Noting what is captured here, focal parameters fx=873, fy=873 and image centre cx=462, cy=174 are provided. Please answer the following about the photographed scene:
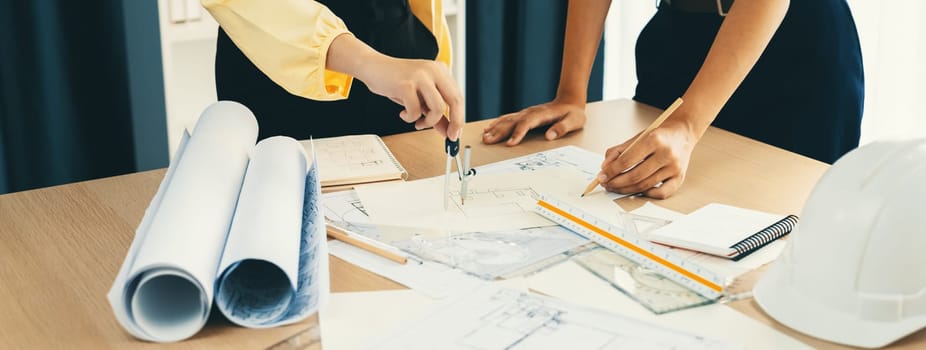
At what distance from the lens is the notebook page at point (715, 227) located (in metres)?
1.02

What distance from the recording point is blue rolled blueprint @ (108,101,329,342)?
0.80 m

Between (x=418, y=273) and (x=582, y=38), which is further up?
(x=582, y=38)

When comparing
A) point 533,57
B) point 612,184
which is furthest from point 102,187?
point 533,57

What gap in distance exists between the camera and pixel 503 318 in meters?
0.85

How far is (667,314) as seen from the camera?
2.84ft

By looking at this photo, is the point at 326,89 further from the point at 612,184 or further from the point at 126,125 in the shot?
the point at 126,125

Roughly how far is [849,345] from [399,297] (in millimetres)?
436

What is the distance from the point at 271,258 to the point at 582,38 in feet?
3.30

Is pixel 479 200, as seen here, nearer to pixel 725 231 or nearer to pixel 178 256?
pixel 725 231

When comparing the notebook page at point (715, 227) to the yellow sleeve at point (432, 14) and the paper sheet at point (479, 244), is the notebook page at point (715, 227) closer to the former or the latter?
the paper sheet at point (479, 244)

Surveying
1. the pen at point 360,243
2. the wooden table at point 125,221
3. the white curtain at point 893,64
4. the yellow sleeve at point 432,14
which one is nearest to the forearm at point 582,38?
the wooden table at point 125,221

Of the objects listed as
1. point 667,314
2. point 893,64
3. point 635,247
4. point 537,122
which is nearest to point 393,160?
point 537,122

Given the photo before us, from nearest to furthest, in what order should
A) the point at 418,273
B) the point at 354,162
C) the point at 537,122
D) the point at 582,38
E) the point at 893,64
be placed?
the point at 418,273, the point at 354,162, the point at 537,122, the point at 582,38, the point at 893,64

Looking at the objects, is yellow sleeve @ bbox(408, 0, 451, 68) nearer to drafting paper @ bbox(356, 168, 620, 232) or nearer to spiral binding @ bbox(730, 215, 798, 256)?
drafting paper @ bbox(356, 168, 620, 232)
